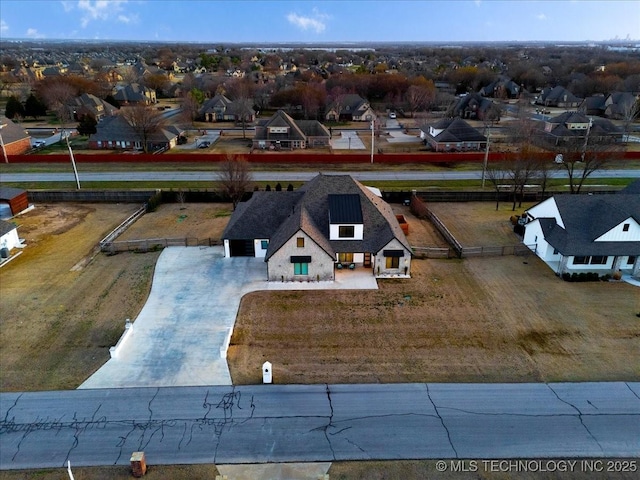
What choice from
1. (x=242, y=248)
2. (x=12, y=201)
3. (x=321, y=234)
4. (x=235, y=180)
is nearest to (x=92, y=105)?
(x=12, y=201)

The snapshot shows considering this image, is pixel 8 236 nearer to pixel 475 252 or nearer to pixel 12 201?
pixel 12 201

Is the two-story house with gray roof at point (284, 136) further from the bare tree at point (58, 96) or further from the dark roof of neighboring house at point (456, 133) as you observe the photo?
the bare tree at point (58, 96)

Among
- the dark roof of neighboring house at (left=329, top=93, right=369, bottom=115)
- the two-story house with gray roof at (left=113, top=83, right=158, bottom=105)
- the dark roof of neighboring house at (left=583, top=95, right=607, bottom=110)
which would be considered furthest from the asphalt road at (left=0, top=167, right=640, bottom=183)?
the two-story house with gray roof at (left=113, top=83, right=158, bottom=105)

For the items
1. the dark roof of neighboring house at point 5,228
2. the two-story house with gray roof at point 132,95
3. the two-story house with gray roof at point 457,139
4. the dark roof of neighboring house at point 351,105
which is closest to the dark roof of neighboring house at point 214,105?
the two-story house with gray roof at point 132,95

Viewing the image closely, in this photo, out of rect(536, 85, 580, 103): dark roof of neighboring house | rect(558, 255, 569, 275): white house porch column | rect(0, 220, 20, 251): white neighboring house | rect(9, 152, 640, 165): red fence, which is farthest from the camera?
rect(536, 85, 580, 103): dark roof of neighboring house

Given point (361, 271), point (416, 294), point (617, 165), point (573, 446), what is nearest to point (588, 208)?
point (416, 294)

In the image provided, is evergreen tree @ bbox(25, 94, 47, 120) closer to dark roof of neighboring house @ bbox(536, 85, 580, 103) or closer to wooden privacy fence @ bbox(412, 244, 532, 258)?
wooden privacy fence @ bbox(412, 244, 532, 258)

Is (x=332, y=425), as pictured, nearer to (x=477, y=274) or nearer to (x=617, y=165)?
(x=477, y=274)
